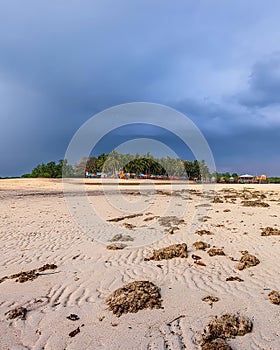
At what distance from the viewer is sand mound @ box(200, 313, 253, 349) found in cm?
359

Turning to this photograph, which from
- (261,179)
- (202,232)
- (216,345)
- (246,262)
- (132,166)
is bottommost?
(216,345)

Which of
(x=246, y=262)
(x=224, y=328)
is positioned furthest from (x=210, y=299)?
(x=246, y=262)

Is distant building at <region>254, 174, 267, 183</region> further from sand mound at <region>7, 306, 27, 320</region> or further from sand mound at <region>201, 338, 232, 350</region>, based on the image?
sand mound at <region>7, 306, 27, 320</region>

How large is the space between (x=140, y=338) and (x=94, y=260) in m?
3.63

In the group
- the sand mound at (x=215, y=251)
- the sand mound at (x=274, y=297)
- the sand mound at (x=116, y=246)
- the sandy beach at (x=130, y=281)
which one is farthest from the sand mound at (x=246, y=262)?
the sand mound at (x=116, y=246)

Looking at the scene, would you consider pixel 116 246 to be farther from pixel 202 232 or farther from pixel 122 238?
pixel 202 232

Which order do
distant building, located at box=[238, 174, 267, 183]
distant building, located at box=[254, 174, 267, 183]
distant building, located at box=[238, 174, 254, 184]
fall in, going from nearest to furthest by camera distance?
distant building, located at box=[254, 174, 267, 183] < distant building, located at box=[238, 174, 267, 183] < distant building, located at box=[238, 174, 254, 184]

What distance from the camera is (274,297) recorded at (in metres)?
4.73

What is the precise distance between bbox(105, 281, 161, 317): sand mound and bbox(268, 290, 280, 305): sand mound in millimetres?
1971

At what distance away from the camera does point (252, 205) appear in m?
18.0

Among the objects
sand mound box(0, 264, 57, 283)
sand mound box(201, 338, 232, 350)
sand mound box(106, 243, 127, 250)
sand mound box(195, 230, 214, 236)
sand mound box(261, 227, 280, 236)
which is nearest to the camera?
sand mound box(201, 338, 232, 350)

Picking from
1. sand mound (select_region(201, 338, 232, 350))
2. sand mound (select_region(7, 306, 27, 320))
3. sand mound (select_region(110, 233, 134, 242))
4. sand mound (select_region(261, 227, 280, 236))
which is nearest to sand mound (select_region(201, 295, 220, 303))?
sand mound (select_region(201, 338, 232, 350))

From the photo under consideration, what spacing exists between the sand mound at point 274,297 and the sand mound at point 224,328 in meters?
0.85

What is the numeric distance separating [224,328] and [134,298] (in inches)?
62.1
